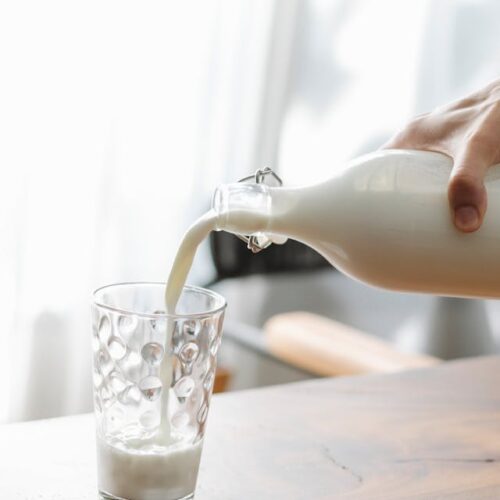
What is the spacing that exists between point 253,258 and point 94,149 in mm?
615

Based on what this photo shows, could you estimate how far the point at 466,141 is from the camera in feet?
2.16

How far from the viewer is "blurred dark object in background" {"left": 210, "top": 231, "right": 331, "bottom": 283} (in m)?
2.15

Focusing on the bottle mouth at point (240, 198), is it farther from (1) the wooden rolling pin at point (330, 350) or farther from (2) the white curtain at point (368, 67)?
(2) the white curtain at point (368, 67)

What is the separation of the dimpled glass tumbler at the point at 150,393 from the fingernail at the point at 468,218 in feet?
0.57

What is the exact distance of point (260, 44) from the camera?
2047 mm

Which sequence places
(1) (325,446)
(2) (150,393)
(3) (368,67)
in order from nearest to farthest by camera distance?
1. (2) (150,393)
2. (1) (325,446)
3. (3) (368,67)

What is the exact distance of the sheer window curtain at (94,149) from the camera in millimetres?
1697

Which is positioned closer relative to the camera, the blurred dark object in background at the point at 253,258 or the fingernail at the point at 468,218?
the fingernail at the point at 468,218

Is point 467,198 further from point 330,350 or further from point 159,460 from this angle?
point 330,350

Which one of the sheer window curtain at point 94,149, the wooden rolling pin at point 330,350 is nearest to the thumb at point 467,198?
the wooden rolling pin at point 330,350

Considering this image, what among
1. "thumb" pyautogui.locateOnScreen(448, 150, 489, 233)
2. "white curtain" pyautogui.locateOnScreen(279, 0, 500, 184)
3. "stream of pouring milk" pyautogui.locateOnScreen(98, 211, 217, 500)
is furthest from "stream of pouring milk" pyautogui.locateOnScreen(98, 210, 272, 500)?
"white curtain" pyautogui.locateOnScreen(279, 0, 500, 184)

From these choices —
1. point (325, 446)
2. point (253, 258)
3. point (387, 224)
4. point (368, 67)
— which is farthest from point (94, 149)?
point (387, 224)

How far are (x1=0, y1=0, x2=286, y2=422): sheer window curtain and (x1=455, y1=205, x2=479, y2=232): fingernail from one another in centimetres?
123

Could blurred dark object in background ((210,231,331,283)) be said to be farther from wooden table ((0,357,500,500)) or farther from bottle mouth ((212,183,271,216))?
bottle mouth ((212,183,271,216))
